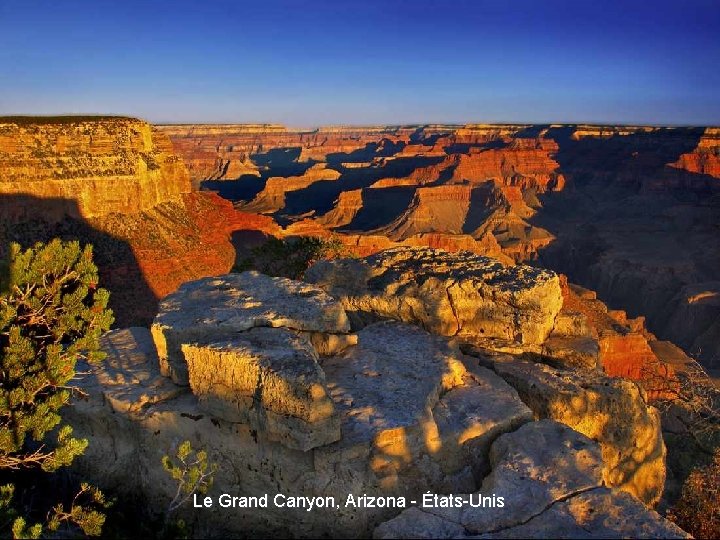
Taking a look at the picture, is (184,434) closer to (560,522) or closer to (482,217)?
(560,522)

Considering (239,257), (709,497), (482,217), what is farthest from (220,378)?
(482,217)

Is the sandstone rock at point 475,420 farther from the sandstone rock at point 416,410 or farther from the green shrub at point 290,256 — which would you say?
the green shrub at point 290,256

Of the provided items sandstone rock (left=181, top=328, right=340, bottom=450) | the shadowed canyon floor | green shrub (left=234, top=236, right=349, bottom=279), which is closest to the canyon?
sandstone rock (left=181, top=328, right=340, bottom=450)

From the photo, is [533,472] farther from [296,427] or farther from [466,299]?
[466,299]

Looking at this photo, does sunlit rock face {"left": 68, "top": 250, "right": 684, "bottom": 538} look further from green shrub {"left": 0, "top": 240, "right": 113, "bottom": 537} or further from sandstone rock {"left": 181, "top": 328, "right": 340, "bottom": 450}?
green shrub {"left": 0, "top": 240, "right": 113, "bottom": 537}

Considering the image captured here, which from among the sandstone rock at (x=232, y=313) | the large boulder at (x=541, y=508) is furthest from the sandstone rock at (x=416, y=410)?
the sandstone rock at (x=232, y=313)

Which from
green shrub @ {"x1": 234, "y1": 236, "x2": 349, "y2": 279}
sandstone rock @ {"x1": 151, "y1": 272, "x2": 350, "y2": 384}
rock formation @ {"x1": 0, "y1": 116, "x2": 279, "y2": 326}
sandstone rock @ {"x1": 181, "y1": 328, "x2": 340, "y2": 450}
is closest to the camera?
sandstone rock @ {"x1": 181, "y1": 328, "x2": 340, "y2": 450}
